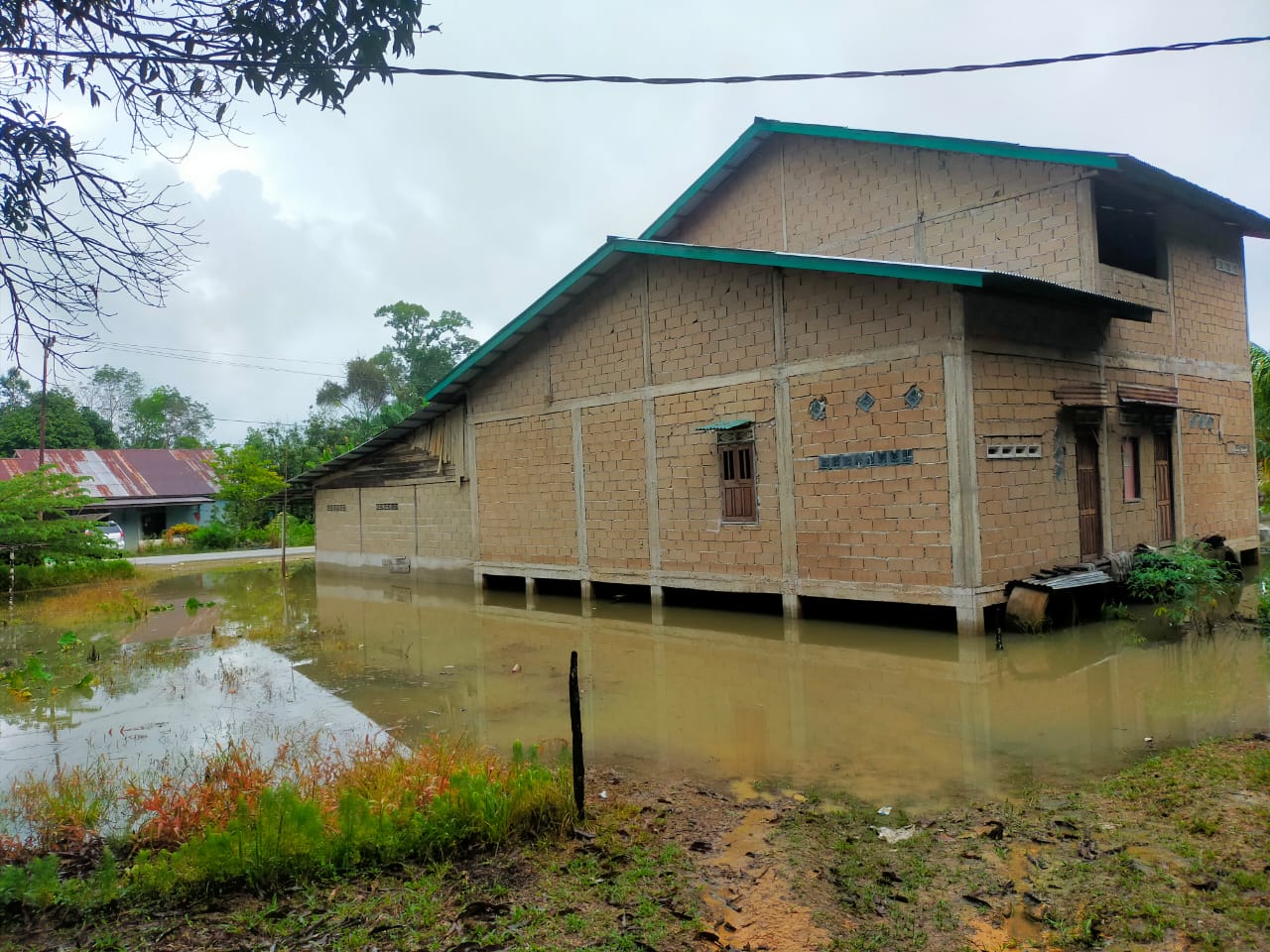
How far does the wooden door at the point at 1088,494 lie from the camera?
12.0 meters

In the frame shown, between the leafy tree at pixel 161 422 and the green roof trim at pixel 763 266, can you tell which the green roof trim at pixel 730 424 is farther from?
the leafy tree at pixel 161 422

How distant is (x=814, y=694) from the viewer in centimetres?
835

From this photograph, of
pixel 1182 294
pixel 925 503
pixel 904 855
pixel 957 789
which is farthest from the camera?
pixel 1182 294

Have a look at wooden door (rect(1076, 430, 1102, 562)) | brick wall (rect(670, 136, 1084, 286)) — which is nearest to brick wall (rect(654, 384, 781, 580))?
brick wall (rect(670, 136, 1084, 286))

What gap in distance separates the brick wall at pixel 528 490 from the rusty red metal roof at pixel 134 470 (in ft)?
72.7

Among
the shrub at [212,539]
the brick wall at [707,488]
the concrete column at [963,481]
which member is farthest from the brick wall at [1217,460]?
the shrub at [212,539]

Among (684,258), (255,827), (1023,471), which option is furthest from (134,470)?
(255,827)

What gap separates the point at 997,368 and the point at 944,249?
340 cm

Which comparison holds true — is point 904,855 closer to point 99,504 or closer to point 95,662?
point 95,662

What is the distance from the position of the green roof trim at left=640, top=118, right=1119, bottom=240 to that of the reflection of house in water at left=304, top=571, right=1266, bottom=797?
249 inches

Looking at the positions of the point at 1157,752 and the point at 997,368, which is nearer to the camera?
the point at 1157,752

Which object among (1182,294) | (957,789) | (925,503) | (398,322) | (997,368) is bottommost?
(957,789)

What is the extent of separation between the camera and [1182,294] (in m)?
14.1

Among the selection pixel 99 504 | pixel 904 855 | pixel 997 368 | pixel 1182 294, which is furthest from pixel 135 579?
pixel 1182 294
